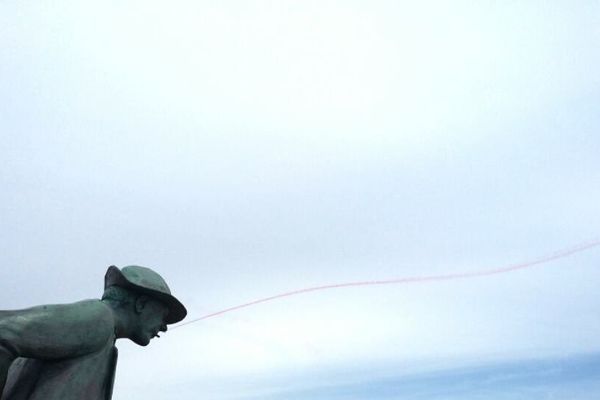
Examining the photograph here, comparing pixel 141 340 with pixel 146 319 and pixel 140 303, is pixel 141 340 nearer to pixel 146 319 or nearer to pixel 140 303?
pixel 146 319

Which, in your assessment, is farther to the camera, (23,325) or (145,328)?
(145,328)

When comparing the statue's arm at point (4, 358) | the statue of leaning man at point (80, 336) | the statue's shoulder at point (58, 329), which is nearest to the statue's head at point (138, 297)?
the statue of leaning man at point (80, 336)

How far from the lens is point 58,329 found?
811 cm

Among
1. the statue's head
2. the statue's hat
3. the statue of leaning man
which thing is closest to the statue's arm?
the statue of leaning man

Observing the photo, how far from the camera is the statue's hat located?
9016 millimetres

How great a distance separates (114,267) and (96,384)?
1.50 m

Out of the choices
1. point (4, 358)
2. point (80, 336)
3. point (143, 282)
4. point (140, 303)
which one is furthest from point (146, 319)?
point (4, 358)

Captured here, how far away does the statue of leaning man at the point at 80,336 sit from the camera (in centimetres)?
792

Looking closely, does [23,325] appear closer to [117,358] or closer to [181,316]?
[117,358]

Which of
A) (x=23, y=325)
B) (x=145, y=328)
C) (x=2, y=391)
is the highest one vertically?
(x=145, y=328)

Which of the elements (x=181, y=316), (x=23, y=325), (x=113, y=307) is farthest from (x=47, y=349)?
(x=181, y=316)

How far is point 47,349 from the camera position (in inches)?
316

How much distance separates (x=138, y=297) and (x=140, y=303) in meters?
0.08

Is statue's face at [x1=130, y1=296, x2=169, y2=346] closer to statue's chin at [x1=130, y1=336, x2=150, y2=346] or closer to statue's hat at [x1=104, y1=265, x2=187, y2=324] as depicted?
statue's chin at [x1=130, y1=336, x2=150, y2=346]
